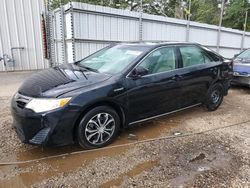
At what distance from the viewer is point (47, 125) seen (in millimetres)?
2697

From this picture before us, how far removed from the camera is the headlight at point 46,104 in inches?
106

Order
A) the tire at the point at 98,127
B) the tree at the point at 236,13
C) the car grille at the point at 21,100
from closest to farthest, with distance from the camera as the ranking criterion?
1. the car grille at the point at 21,100
2. the tire at the point at 98,127
3. the tree at the point at 236,13

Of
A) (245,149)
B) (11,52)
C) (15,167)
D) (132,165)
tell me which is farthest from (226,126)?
(11,52)

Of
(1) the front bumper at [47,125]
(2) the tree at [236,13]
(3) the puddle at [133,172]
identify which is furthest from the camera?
(2) the tree at [236,13]

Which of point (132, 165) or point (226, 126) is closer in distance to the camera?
point (132, 165)

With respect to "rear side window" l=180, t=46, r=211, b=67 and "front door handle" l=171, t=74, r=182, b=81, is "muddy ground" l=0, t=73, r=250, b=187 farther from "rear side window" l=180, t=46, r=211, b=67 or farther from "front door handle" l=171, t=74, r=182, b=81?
"rear side window" l=180, t=46, r=211, b=67

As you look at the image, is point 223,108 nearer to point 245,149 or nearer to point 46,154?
point 245,149

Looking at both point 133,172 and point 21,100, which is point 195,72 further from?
point 21,100

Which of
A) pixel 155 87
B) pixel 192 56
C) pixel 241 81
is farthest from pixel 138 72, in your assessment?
pixel 241 81

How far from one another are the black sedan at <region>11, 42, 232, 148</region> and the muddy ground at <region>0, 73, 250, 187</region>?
29cm

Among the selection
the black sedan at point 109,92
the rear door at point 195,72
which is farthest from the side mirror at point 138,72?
the rear door at point 195,72

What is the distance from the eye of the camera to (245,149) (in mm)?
3297

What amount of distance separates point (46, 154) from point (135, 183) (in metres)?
1.30

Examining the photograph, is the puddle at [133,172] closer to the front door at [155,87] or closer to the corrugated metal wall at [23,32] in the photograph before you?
the front door at [155,87]
